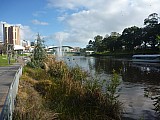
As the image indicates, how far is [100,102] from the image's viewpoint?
1034cm

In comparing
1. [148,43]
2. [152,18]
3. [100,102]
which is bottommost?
[100,102]

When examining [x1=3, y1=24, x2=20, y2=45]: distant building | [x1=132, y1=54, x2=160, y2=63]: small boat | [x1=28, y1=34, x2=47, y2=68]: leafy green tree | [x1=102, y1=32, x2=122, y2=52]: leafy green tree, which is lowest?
[x1=132, y1=54, x2=160, y2=63]: small boat

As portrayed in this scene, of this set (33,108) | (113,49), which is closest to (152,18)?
(113,49)

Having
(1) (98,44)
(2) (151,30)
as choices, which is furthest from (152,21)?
(1) (98,44)

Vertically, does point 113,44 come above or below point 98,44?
below

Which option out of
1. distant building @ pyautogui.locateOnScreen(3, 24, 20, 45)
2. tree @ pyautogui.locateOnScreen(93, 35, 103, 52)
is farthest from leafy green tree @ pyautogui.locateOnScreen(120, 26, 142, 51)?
distant building @ pyautogui.locateOnScreen(3, 24, 20, 45)

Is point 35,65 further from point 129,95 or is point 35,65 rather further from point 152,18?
point 152,18

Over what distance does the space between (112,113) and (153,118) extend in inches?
96.3

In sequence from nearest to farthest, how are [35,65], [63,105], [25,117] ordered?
1. [25,117]
2. [63,105]
3. [35,65]

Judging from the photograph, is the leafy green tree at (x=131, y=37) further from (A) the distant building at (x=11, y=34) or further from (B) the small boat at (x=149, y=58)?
(A) the distant building at (x=11, y=34)

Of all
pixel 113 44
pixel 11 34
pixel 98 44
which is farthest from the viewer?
pixel 98 44

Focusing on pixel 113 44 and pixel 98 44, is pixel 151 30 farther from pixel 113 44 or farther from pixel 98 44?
pixel 98 44

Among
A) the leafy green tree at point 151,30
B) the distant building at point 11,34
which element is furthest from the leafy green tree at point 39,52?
the distant building at point 11,34

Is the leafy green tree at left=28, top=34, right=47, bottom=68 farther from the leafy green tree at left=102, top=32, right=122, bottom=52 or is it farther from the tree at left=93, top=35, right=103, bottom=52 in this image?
the tree at left=93, top=35, right=103, bottom=52
